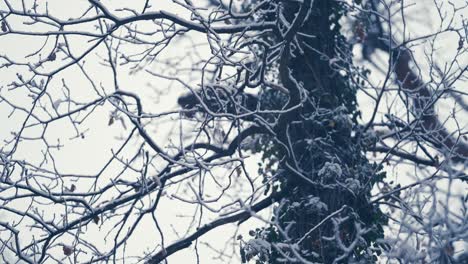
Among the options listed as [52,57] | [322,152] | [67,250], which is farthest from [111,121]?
[322,152]

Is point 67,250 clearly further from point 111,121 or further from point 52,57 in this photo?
point 52,57

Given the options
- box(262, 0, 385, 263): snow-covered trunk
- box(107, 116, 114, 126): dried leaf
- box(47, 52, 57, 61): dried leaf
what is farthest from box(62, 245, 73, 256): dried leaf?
box(262, 0, 385, 263): snow-covered trunk

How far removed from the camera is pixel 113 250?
6602 mm

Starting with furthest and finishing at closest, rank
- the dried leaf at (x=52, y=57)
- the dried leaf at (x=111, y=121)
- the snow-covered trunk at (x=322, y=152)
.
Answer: the dried leaf at (x=111, y=121) < the snow-covered trunk at (x=322, y=152) < the dried leaf at (x=52, y=57)

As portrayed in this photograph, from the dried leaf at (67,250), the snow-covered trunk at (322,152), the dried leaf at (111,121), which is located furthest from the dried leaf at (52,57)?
the snow-covered trunk at (322,152)

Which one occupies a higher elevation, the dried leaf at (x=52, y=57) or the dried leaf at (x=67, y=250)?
the dried leaf at (x=52, y=57)

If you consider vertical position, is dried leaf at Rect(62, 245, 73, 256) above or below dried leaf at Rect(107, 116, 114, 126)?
below

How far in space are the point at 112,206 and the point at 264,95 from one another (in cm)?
243

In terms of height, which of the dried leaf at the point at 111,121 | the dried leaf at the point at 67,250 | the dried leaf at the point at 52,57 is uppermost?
the dried leaf at the point at 111,121

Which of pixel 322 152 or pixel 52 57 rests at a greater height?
pixel 52 57

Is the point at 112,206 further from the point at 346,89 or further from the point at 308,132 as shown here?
the point at 346,89

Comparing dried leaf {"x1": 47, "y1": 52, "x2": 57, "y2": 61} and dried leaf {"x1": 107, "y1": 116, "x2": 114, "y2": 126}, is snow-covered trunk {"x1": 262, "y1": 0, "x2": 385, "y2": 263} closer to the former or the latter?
dried leaf {"x1": 107, "y1": 116, "x2": 114, "y2": 126}

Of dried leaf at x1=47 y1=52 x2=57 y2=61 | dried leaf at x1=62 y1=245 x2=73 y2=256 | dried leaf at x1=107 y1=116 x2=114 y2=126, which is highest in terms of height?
dried leaf at x1=107 y1=116 x2=114 y2=126

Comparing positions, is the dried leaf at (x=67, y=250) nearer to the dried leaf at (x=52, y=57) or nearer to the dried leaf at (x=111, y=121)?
the dried leaf at (x=111, y=121)
